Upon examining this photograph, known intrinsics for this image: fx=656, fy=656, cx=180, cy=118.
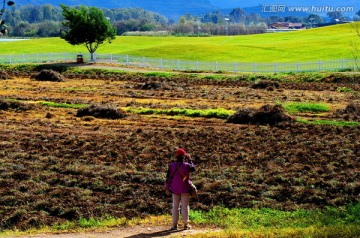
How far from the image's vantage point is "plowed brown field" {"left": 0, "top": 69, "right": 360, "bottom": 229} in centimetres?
1672

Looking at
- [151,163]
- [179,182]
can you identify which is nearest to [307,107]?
[151,163]

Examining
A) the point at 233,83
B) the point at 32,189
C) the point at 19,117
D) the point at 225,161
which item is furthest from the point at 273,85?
the point at 32,189

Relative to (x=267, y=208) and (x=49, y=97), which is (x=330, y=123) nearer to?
(x=267, y=208)

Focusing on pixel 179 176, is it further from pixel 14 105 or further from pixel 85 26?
pixel 85 26

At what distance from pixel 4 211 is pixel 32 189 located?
2055 mm

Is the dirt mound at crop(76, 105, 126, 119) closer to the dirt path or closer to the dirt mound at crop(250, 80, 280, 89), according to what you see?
the dirt mound at crop(250, 80, 280, 89)

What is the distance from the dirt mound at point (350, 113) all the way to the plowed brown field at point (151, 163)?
925 millimetres

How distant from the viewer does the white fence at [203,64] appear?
62969 mm

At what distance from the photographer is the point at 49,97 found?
138 feet

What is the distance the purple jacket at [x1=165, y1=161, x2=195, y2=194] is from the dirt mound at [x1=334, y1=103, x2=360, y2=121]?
750 inches

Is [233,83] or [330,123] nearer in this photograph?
[330,123]

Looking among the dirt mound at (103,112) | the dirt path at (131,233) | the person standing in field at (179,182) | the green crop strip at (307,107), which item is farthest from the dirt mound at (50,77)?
the person standing in field at (179,182)

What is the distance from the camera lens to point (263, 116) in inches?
1203

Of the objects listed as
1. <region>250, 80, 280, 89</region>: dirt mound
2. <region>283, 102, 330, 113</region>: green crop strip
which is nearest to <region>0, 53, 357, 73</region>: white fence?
<region>250, 80, 280, 89</region>: dirt mound
